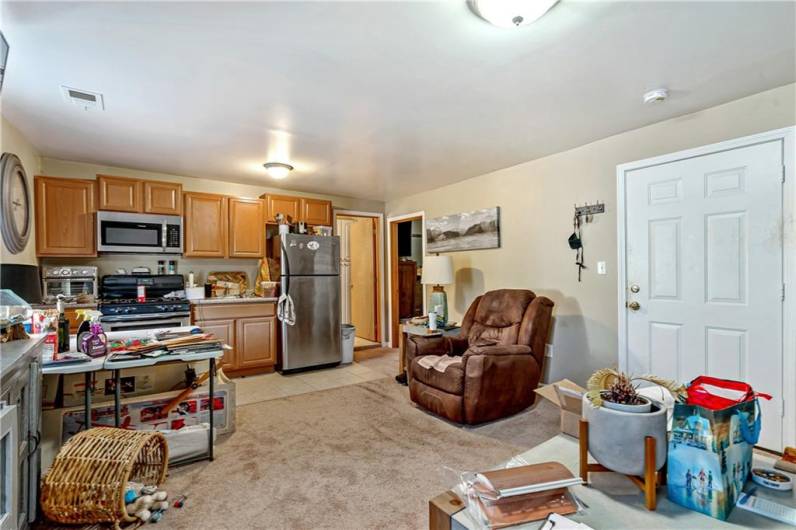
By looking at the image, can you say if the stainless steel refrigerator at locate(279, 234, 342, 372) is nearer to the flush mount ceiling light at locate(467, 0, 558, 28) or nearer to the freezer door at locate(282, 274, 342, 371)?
the freezer door at locate(282, 274, 342, 371)

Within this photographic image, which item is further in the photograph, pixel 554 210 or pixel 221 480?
pixel 554 210

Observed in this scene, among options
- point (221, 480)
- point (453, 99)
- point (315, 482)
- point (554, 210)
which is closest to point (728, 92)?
point (554, 210)

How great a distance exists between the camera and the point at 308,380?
4.05 m

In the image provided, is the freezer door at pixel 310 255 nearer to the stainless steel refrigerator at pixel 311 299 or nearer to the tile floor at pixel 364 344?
the stainless steel refrigerator at pixel 311 299

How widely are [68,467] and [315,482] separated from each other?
1123 mm

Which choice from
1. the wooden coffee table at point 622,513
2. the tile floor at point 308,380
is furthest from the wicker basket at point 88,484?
the tile floor at point 308,380

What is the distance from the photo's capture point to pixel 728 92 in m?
2.30

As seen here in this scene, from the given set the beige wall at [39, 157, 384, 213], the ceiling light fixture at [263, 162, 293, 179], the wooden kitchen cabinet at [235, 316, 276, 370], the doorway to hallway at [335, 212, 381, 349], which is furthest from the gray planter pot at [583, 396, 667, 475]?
the doorway to hallway at [335, 212, 381, 349]

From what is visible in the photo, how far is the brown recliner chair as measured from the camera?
2.69 m

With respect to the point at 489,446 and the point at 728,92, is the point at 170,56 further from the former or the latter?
the point at 728,92

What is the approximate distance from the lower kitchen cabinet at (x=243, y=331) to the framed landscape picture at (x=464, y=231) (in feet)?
7.15

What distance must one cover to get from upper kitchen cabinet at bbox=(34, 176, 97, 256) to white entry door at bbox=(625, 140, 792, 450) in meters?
4.88

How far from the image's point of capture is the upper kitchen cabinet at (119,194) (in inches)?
143

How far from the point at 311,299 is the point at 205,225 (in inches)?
57.4
